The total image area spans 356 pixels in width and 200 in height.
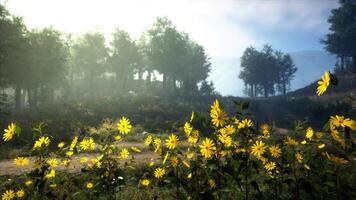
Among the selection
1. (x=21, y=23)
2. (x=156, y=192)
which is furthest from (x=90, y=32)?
(x=156, y=192)

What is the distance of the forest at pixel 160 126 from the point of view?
4.00 metres

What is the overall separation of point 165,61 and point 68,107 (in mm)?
23613

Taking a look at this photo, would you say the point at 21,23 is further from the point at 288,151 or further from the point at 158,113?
the point at 288,151

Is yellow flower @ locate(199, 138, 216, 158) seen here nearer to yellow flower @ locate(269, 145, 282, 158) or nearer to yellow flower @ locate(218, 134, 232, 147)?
yellow flower @ locate(218, 134, 232, 147)

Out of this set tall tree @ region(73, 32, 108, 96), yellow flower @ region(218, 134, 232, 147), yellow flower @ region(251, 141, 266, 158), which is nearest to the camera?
yellow flower @ region(218, 134, 232, 147)

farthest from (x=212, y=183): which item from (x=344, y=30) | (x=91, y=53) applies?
(x=344, y=30)

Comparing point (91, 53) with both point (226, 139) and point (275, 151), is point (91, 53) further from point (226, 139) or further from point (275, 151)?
point (226, 139)

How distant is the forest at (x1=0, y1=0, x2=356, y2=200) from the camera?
4.00m

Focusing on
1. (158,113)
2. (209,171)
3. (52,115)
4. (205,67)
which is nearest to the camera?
(209,171)

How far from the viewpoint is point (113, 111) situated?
32.9m

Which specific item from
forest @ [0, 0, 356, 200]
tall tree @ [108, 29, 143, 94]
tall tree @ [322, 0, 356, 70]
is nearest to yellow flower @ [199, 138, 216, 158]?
forest @ [0, 0, 356, 200]

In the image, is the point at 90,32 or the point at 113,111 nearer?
the point at 113,111

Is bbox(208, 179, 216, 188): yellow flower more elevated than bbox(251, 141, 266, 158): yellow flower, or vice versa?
bbox(251, 141, 266, 158): yellow flower

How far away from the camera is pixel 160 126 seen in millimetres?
26688
